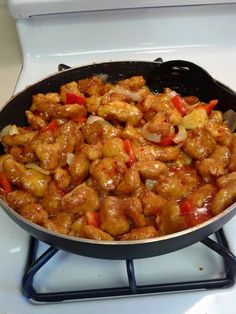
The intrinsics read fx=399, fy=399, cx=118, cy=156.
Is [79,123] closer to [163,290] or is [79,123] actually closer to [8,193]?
[8,193]

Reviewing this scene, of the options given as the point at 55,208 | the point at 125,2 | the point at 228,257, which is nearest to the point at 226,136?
the point at 228,257

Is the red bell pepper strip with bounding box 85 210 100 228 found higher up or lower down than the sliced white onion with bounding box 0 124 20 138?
lower down

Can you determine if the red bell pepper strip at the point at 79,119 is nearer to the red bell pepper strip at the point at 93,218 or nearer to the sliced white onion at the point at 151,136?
the sliced white onion at the point at 151,136

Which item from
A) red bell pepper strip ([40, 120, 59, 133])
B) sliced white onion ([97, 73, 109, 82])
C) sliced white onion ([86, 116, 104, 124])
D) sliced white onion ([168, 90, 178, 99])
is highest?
sliced white onion ([97, 73, 109, 82])

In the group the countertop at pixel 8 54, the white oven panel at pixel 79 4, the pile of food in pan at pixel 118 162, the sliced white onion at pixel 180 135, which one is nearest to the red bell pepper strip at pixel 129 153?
the pile of food in pan at pixel 118 162

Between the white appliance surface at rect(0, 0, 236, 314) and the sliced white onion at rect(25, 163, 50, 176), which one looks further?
the white appliance surface at rect(0, 0, 236, 314)

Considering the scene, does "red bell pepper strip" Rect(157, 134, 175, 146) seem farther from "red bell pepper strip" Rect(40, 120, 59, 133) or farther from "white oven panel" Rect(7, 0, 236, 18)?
"white oven panel" Rect(7, 0, 236, 18)

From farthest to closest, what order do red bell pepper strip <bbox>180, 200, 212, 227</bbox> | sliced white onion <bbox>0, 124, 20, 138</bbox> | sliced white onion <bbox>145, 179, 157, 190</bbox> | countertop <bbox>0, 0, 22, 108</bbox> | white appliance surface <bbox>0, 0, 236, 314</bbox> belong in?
countertop <bbox>0, 0, 22, 108</bbox>
white appliance surface <bbox>0, 0, 236, 314</bbox>
sliced white onion <bbox>0, 124, 20, 138</bbox>
sliced white onion <bbox>145, 179, 157, 190</bbox>
red bell pepper strip <bbox>180, 200, 212, 227</bbox>

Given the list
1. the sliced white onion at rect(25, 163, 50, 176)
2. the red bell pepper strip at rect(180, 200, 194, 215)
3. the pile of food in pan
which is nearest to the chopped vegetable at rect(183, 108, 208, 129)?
the pile of food in pan
